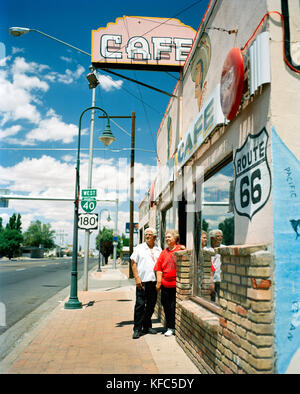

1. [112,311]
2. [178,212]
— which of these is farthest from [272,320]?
[112,311]

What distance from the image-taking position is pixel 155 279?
6.57 m

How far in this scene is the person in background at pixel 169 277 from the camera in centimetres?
643

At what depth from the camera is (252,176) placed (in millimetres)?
3705

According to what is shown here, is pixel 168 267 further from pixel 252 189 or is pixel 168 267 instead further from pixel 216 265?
pixel 252 189

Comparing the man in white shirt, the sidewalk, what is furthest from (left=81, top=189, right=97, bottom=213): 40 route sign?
the man in white shirt

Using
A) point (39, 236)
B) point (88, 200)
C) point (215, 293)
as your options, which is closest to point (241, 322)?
point (215, 293)

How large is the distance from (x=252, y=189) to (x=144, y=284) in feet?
11.2

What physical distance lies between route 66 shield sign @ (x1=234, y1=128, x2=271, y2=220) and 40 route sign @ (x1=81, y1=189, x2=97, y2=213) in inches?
297

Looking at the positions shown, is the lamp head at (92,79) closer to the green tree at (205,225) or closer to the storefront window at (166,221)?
the storefront window at (166,221)

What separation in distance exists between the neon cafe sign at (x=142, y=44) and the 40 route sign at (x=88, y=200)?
408cm

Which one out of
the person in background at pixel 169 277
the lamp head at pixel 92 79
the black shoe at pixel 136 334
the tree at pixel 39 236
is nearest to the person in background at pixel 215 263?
the person in background at pixel 169 277

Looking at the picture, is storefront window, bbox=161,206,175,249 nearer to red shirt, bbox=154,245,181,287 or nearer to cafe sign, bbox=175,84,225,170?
cafe sign, bbox=175,84,225,170

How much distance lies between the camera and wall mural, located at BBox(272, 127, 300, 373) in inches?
122

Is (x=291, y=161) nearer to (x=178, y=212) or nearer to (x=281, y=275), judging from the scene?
(x=281, y=275)
